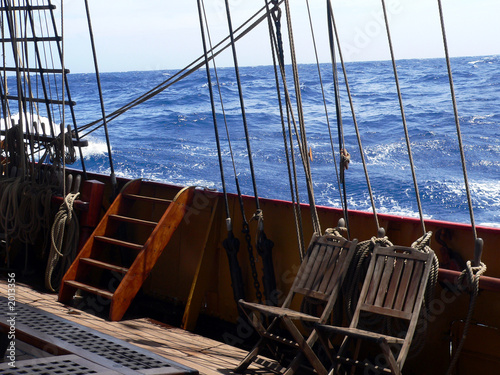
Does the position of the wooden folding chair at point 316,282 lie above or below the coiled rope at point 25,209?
below

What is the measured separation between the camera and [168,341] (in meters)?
3.60

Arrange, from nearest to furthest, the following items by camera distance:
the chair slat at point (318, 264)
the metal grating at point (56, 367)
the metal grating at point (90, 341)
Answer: the metal grating at point (56, 367) → the metal grating at point (90, 341) → the chair slat at point (318, 264)

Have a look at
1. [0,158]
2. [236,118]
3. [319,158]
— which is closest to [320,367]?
[0,158]

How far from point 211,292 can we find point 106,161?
12524 millimetres

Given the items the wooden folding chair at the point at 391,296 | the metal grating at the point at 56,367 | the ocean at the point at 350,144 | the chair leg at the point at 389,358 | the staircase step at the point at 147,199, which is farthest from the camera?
the ocean at the point at 350,144

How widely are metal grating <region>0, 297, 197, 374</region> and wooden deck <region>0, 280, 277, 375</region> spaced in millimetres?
466

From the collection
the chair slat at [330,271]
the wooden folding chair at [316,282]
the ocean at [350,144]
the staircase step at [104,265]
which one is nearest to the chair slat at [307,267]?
the wooden folding chair at [316,282]

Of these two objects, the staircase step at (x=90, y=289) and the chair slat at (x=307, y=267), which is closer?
the chair slat at (x=307, y=267)

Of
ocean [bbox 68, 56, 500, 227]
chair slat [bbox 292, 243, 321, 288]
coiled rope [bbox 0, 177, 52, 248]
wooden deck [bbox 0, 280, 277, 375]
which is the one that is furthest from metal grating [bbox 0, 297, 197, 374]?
A: ocean [bbox 68, 56, 500, 227]

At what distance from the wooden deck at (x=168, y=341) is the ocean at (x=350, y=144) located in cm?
809

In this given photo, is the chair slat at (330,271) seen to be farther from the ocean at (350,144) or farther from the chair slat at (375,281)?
the ocean at (350,144)

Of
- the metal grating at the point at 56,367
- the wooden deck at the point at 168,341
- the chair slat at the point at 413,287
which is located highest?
the metal grating at the point at 56,367

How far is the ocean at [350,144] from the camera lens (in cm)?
1248

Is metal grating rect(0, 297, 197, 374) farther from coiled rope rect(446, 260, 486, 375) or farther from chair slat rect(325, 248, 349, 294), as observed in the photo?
coiled rope rect(446, 260, 486, 375)
